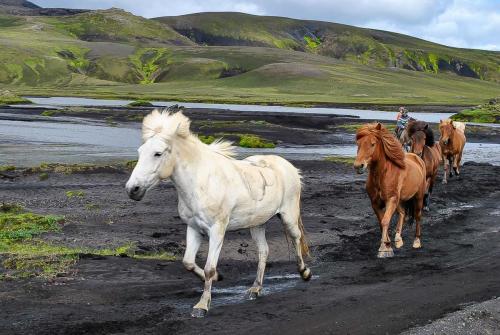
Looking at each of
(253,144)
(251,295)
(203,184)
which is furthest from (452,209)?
(253,144)

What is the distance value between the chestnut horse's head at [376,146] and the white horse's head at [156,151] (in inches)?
206

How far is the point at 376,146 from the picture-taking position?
14.4m

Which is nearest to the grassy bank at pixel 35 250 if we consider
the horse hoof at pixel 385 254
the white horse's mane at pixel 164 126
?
the white horse's mane at pixel 164 126

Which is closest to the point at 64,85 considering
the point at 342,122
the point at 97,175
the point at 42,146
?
the point at 342,122

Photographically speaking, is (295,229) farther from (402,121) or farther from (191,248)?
(402,121)

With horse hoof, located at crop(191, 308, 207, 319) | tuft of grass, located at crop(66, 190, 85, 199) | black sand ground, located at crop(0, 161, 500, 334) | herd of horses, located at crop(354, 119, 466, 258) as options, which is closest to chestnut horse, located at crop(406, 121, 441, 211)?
black sand ground, located at crop(0, 161, 500, 334)

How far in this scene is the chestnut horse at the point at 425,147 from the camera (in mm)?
20312

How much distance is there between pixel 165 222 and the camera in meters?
18.2

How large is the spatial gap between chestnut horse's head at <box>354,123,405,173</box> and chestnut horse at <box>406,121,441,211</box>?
5835 mm

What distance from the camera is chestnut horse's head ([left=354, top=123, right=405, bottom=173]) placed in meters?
13.6

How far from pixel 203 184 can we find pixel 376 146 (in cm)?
608

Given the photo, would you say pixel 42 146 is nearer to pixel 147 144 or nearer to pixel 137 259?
pixel 137 259

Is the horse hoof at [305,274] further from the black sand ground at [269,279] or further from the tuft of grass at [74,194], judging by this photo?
the tuft of grass at [74,194]

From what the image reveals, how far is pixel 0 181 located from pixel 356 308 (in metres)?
20.0
